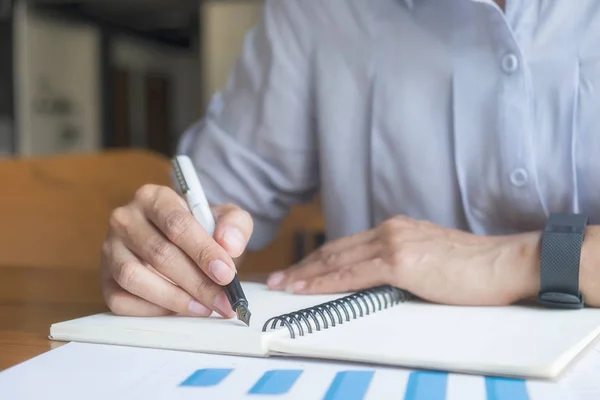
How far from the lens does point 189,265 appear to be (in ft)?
1.86

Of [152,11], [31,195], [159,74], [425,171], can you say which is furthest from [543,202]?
[159,74]

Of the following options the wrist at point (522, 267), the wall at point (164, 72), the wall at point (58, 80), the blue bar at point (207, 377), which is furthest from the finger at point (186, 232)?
the wall at point (164, 72)

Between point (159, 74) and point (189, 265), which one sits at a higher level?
point (189, 265)

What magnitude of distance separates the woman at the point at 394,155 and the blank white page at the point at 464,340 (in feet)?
0.17

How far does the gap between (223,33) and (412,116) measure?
403 centimetres

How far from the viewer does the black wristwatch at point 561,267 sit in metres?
0.57

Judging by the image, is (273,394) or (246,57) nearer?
(273,394)

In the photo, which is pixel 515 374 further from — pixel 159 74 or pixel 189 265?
pixel 159 74

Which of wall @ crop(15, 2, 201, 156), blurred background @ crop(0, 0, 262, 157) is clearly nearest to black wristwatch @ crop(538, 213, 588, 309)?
blurred background @ crop(0, 0, 262, 157)

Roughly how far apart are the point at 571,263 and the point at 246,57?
51 cm

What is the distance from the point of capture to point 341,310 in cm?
52

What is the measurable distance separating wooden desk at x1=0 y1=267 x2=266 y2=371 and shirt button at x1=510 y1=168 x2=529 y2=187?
26 centimetres

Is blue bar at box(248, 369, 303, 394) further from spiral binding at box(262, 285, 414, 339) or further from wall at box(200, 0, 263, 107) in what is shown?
wall at box(200, 0, 263, 107)

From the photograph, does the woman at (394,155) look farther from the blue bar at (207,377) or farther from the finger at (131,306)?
the blue bar at (207,377)
